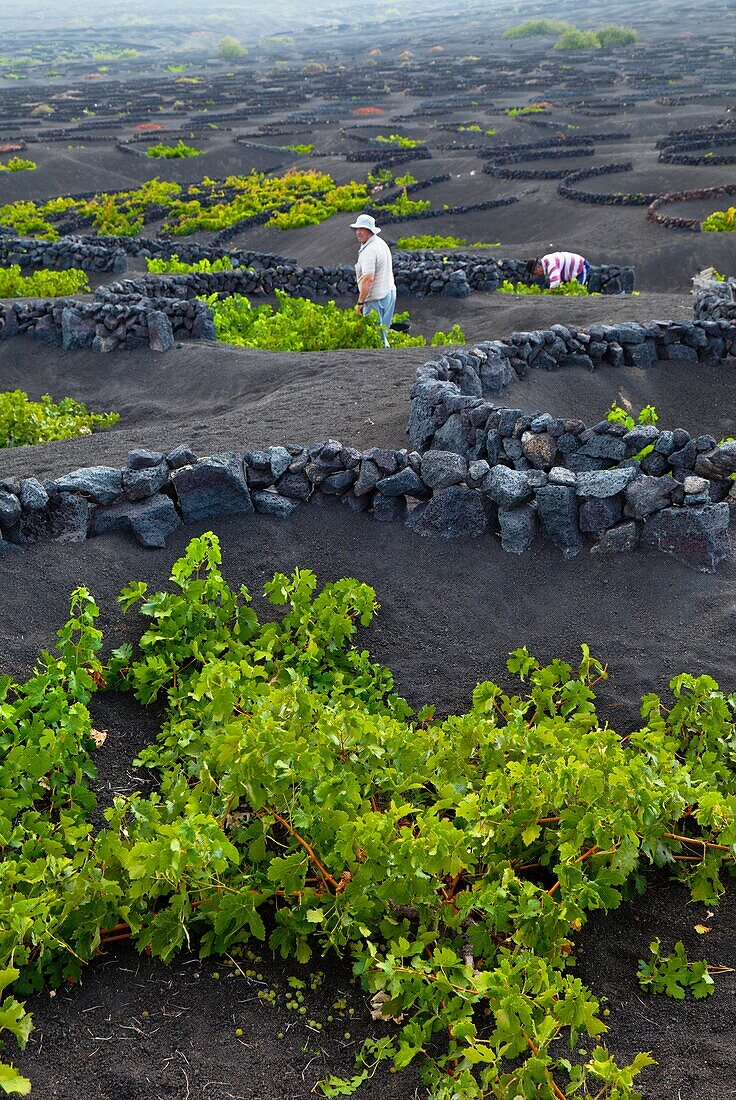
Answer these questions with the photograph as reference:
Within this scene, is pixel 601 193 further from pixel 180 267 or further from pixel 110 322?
pixel 110 322

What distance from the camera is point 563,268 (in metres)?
17.9

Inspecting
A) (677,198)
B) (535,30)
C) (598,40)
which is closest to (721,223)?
(677,198)

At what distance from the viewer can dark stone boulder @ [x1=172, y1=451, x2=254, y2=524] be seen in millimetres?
7281

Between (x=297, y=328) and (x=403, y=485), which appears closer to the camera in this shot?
(x=403, y=485)

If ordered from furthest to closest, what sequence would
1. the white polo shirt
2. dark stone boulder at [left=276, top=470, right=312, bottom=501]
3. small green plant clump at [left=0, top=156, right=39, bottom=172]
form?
small green plant clump at [left=0, top=156, right=39, bottom=172] → the white polo shirt → dark stone boulder at [left=276, top=470, right=312, bottom=501]

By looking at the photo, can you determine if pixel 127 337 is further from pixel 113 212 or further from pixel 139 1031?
pixel 113 212

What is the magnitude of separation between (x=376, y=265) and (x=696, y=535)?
23.4 feet

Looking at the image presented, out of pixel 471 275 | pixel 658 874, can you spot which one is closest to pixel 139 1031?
pixel 658 874

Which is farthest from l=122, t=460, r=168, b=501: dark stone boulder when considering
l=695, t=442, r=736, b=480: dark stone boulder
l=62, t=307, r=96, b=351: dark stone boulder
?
l=62, t=307, r=96, b=351: dark stone boulder

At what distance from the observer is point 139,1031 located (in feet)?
11.8

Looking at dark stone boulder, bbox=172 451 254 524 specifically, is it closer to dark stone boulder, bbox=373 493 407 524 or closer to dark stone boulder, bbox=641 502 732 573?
dark stone boulder, bbox=373 493 407 524

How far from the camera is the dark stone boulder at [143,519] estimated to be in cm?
708

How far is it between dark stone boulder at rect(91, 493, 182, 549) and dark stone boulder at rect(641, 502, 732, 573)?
11.8 feet

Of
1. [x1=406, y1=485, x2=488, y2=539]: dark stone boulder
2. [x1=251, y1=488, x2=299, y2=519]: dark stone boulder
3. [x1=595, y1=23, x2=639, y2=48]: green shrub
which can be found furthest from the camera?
[x1=595, y1=23, x2=639, y2=48]: green shrub
